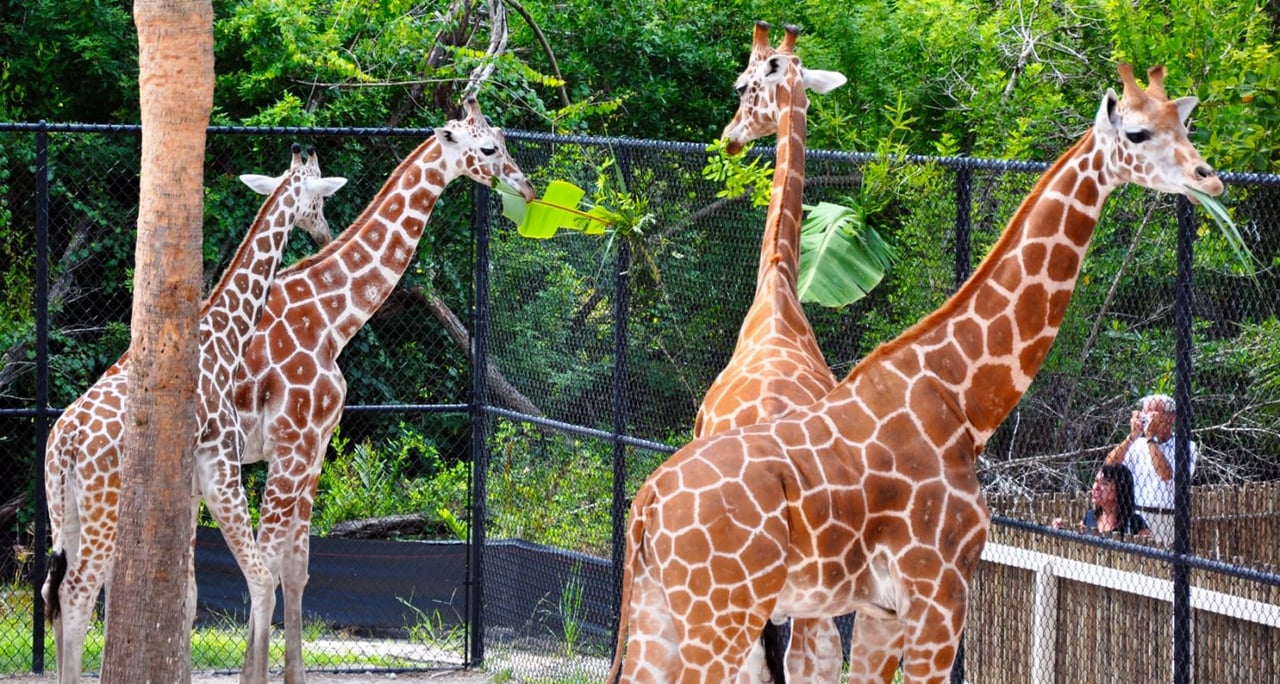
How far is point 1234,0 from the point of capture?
30.9ft

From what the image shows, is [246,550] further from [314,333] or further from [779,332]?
[779,332]

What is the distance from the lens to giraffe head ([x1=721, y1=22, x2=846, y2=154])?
5723 millimetres

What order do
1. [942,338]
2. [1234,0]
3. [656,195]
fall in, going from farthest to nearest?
1. [1234,0]
2. [656,195]
3. [942,338]

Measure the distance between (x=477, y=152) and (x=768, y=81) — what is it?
1718 millimetres

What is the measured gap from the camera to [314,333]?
6789mm

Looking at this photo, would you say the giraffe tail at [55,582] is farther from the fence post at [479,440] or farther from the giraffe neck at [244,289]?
the fence post at [479,440]

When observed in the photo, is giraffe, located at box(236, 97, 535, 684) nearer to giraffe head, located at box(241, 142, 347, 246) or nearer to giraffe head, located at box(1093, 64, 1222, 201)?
giraffe head, located at box(241, 142, 347, 246)

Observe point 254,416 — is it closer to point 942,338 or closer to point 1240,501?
point 942,338

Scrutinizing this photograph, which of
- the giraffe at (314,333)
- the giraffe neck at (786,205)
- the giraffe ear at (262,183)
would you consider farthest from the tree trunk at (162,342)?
the giraffe neck at (786,205)

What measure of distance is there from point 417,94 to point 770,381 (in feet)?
22.4

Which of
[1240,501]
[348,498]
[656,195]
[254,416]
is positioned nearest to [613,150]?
[656,195]

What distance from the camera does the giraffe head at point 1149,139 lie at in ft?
13.9

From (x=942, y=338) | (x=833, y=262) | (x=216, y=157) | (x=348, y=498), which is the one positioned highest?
(x=216, y=157)

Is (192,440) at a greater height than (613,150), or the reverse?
(613,150)
